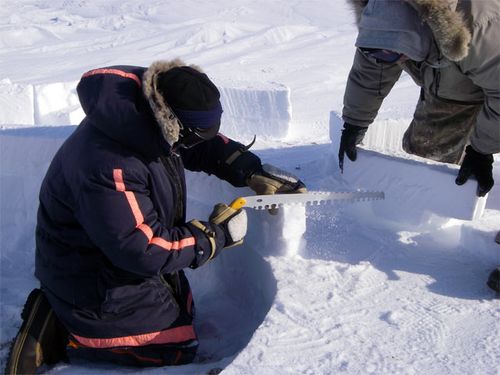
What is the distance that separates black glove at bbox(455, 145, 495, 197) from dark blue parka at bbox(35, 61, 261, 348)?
1141 millimetres

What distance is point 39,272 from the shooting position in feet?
6.82

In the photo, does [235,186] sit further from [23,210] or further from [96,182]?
[23,210]

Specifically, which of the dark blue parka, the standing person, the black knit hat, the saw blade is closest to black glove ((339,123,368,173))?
the standing person

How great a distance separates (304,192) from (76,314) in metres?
1.07

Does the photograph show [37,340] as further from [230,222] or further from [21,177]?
[21,177]

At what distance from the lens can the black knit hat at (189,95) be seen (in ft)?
5.52

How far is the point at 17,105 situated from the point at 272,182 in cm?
372

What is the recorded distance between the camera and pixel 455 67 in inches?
92.4

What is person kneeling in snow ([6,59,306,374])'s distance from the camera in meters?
1.71

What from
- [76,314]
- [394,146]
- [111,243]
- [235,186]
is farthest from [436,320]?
[394,146]

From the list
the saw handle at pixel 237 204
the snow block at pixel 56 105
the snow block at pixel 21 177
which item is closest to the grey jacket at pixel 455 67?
the saw handle at pixel 237 204

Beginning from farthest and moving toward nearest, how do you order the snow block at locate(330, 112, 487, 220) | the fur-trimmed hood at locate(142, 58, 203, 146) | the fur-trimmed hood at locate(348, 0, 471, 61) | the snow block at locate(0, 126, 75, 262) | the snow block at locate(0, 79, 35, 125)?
the snow block at locate(0, 79, 35, 125) → the snow block at locate(0, 126, 75, 262) → the snow block at locate(330, 112, 487, 220) → the fur-trimmed hood at locate(348, 0, 471, 61) → the fur-trimmed hood at locate(142, 58, 203, 146)

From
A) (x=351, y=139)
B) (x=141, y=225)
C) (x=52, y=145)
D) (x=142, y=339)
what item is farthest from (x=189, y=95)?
(x=52, y=145)

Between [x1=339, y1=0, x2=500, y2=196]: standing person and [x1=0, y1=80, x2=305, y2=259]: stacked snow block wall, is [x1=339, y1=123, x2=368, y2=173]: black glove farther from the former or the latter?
[x1=0, y1=80, x2=305, y2=259]: stacked snow block wall
